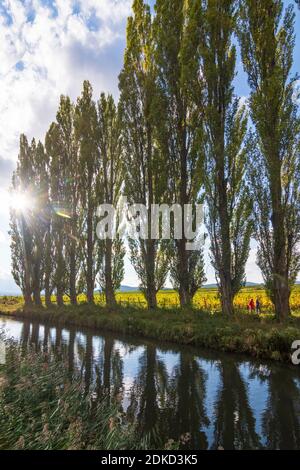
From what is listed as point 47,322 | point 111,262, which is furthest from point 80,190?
point 47,322

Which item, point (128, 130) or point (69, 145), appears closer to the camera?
point (128, 130)

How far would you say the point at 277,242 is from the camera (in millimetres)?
14617

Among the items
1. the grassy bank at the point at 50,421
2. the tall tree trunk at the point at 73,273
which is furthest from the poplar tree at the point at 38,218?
the grassy bank at the point at 50,421

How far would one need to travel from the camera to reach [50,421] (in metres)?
4.77

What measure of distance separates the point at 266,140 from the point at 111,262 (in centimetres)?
1401

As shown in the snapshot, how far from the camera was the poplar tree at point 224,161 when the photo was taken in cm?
1664

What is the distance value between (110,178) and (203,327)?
48.2ft

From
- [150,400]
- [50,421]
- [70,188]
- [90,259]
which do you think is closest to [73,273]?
[90,259]

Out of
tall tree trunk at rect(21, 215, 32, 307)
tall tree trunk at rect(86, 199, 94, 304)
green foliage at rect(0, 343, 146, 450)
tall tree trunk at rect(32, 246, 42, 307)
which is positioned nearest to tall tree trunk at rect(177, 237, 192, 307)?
tall tree trunk at rect(86, 199, 94, 304)

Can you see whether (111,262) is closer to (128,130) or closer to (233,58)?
(128,130)

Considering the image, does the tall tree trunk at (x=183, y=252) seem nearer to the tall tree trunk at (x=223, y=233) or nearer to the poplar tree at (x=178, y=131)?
the poplar tree at (x=178, y=131)

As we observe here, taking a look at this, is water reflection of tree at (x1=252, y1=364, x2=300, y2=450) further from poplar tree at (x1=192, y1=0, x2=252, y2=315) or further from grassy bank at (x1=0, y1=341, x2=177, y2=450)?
poplar tree at (x1=192, y1=0, x2=252, y2=315)

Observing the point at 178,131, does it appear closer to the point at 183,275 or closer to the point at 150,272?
the point at 183,275

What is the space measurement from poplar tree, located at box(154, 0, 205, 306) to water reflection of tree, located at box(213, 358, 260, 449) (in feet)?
30.4
